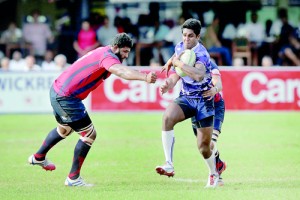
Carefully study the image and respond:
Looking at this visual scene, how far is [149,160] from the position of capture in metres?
16.9

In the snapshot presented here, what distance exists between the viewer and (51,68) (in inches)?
1142

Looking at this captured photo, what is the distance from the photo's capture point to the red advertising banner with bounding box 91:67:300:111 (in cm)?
2628

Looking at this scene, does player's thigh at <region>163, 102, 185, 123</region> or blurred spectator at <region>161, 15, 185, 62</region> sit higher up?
player's thigh at <region>163, 102, 185, 123</region>

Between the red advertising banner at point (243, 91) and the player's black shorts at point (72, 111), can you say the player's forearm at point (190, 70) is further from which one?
the red advertising banner at point (243, 91)

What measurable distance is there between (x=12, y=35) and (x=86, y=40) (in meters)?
3.03

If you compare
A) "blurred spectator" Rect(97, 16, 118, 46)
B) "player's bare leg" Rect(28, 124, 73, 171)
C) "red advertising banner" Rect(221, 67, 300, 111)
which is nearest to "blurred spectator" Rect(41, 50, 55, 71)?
"blurred spectator" Rect(97, 16, 118, 46)

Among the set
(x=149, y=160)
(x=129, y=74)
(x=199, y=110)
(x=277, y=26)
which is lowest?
(x=149, y=160)

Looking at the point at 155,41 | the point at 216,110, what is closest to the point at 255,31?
the point at 155,41

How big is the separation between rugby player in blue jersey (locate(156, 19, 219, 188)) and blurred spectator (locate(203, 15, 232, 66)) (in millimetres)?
16328

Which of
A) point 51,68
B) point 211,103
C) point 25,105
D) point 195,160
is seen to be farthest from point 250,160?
point 51,68

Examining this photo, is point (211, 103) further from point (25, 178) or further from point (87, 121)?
point (25, 178)

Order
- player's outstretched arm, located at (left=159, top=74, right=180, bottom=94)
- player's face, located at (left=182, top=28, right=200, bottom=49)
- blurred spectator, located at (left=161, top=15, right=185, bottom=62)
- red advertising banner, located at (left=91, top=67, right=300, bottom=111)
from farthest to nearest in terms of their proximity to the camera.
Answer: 1. blurred spectator, located at (left=161, top=15, right=185, bottom=62)
2. red advertising banner, located at (left=91, top=67, right=300, bottom=111)
3. player's face, located at (left=182, top=28, right=200, bottom=49)
4. player's outstretched arm, located at (left=159, top=74, right=180, bottom=94)

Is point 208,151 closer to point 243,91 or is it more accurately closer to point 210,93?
point 210,93

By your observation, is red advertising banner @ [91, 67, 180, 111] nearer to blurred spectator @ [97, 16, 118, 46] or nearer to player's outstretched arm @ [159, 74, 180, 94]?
blurred spectator @ [97, 16, 118, 46]
